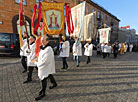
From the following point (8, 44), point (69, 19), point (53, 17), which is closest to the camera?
point (53, 17)

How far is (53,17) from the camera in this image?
451 cm

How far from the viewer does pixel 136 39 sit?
4922cm

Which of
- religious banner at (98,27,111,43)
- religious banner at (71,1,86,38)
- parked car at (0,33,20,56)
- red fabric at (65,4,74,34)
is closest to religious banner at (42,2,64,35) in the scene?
red fabric at (65,4,74,34)

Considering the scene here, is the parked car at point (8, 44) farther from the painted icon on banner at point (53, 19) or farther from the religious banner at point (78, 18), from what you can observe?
the religious banner at point (78, 18)

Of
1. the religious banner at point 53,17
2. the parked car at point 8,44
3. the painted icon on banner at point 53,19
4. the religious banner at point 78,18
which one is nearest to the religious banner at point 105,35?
the religious banner at point 78,18

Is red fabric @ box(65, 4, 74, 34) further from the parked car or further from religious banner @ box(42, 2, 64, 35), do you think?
the parked car

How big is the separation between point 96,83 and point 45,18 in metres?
3.98

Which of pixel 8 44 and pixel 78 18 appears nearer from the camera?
pixel 78 18

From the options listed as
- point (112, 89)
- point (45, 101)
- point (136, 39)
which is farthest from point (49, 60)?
point (136, 39)

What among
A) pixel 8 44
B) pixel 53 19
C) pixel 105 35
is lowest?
pixel 8 44

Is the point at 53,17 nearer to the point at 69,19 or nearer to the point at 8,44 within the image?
the point at 69,19

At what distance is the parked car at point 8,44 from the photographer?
253 inches

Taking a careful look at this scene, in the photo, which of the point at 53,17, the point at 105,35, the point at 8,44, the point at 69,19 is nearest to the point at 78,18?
the point at 69,19

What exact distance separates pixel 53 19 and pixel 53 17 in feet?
0.34
